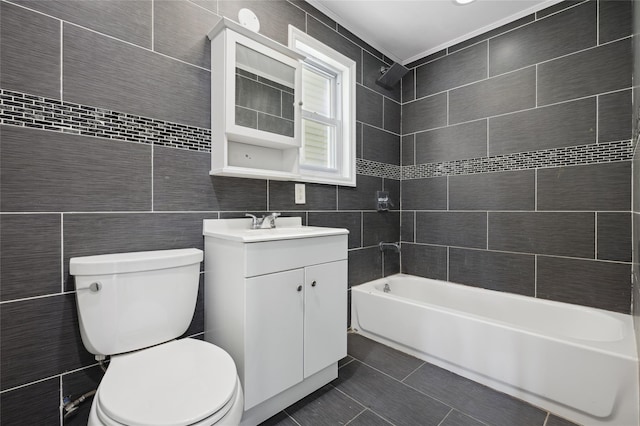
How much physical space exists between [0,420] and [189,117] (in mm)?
1394

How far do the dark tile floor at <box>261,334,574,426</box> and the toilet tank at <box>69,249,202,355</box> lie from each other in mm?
710

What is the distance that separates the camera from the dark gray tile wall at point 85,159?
1062 mm

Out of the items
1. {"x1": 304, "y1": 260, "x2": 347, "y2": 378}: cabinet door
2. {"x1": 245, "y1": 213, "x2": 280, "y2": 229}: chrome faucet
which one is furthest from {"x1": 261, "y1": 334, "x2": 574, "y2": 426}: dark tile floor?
{"x1": 245, "y1": 213, "x2": 280, "y2": 229}: chrome faucet

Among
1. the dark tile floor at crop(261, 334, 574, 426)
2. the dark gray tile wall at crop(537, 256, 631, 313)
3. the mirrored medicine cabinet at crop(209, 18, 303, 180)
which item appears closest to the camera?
the dark tile floor at crop(261, 334, 574, 426)

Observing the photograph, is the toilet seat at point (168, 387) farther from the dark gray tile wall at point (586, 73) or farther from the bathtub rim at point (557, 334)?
the dark gray tile wall at point (586, 73)

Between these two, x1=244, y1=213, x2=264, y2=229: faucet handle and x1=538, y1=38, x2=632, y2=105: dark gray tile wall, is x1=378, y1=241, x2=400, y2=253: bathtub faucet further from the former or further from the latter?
x1=538, y1=38, x2=632, y2=105: dark gray tile wall

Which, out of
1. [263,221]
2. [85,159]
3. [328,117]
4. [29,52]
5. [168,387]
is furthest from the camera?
[328,117]

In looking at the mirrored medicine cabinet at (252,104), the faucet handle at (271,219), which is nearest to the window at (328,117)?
the mirrored medicine cabinet at (252,104)

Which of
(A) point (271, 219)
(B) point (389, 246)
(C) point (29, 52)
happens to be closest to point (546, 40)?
(B) point (389, 246)

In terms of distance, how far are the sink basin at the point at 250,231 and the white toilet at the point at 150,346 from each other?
19cm

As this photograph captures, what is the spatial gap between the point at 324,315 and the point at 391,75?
82.9 inches

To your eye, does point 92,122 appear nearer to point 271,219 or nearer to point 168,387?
point 271,219

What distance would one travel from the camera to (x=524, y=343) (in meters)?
1.49

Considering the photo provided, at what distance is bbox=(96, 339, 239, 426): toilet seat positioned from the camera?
0.77m
